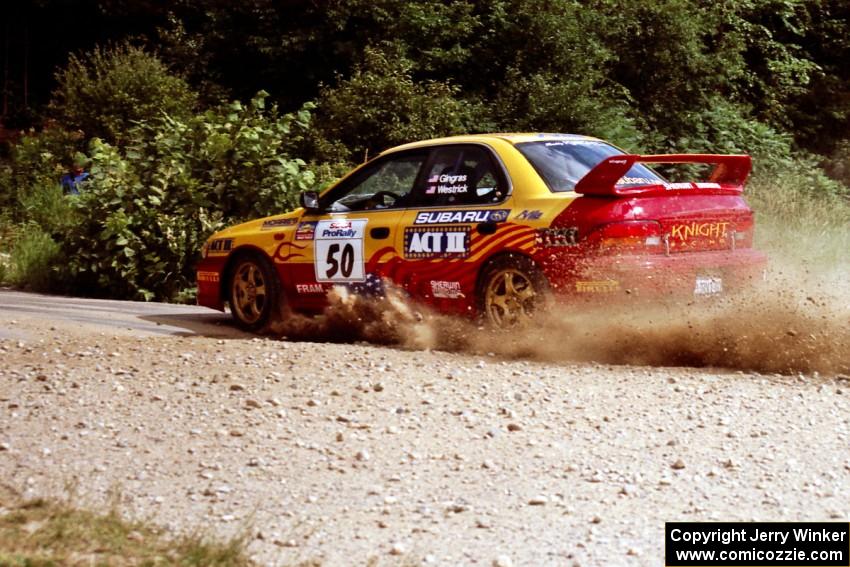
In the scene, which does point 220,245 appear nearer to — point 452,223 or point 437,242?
point 437,242

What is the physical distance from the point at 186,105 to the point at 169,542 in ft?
55.6

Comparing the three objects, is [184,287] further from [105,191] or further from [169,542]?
[169,542]

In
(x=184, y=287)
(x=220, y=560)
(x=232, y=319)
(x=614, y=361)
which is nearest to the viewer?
(x=220, y=560)

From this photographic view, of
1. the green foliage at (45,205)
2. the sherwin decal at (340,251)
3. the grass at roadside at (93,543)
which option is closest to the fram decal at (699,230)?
the sherwin decal at (340,251)

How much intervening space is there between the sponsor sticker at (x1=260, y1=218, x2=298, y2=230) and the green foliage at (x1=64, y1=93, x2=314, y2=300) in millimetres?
2891

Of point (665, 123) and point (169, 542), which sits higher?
point (665, 123)

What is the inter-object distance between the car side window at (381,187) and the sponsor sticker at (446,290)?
2.37 feet

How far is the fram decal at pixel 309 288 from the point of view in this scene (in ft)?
32.8

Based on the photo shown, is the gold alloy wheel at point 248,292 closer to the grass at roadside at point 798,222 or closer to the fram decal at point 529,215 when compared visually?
the fram decal at point 529,215

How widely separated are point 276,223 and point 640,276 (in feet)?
11.2

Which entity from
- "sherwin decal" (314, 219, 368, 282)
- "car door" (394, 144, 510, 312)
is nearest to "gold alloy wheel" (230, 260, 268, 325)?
"sherwin decal" (314, 219, 368, 282)

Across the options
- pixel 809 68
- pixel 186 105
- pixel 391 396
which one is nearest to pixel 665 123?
pixel 809 68

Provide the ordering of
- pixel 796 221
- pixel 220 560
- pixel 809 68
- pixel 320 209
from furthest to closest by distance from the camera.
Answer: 1. pixel 809 68
2. pixel 796 221
3. pixel 320 209
4. pixel 220 560

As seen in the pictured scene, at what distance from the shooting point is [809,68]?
25.7 meters
